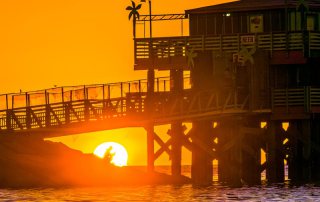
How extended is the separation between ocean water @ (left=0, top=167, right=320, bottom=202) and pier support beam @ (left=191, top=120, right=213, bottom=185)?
280 centimetres

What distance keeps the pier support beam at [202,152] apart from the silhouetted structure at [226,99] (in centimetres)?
5

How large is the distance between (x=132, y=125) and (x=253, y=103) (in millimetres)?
6264

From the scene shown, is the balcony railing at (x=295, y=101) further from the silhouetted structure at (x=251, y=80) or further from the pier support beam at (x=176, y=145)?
the pier support beam at (x=176, y=145)

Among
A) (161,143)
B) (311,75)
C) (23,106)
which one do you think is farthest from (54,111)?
(311,75)

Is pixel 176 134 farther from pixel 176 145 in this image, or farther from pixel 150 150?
pixel 150 150

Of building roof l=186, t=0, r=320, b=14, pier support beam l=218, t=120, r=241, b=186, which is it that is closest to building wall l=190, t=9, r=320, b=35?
building roof l=186, t=0, r=320, b=14

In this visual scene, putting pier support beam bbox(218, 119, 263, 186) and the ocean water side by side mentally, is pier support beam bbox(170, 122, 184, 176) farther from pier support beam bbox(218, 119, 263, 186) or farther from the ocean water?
the ocean water

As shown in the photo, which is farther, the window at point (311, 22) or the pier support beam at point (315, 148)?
the window at point (311, 22)

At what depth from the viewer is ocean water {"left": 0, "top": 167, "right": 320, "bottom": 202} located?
8762 centimetres

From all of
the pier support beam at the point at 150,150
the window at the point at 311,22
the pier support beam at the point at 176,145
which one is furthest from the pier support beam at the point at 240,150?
the window at the point at 311,22

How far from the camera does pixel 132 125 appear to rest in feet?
313

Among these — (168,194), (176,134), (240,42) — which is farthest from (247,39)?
(168,194)

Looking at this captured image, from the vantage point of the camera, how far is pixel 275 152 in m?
97.2

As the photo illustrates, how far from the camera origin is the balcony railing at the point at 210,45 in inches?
3797
